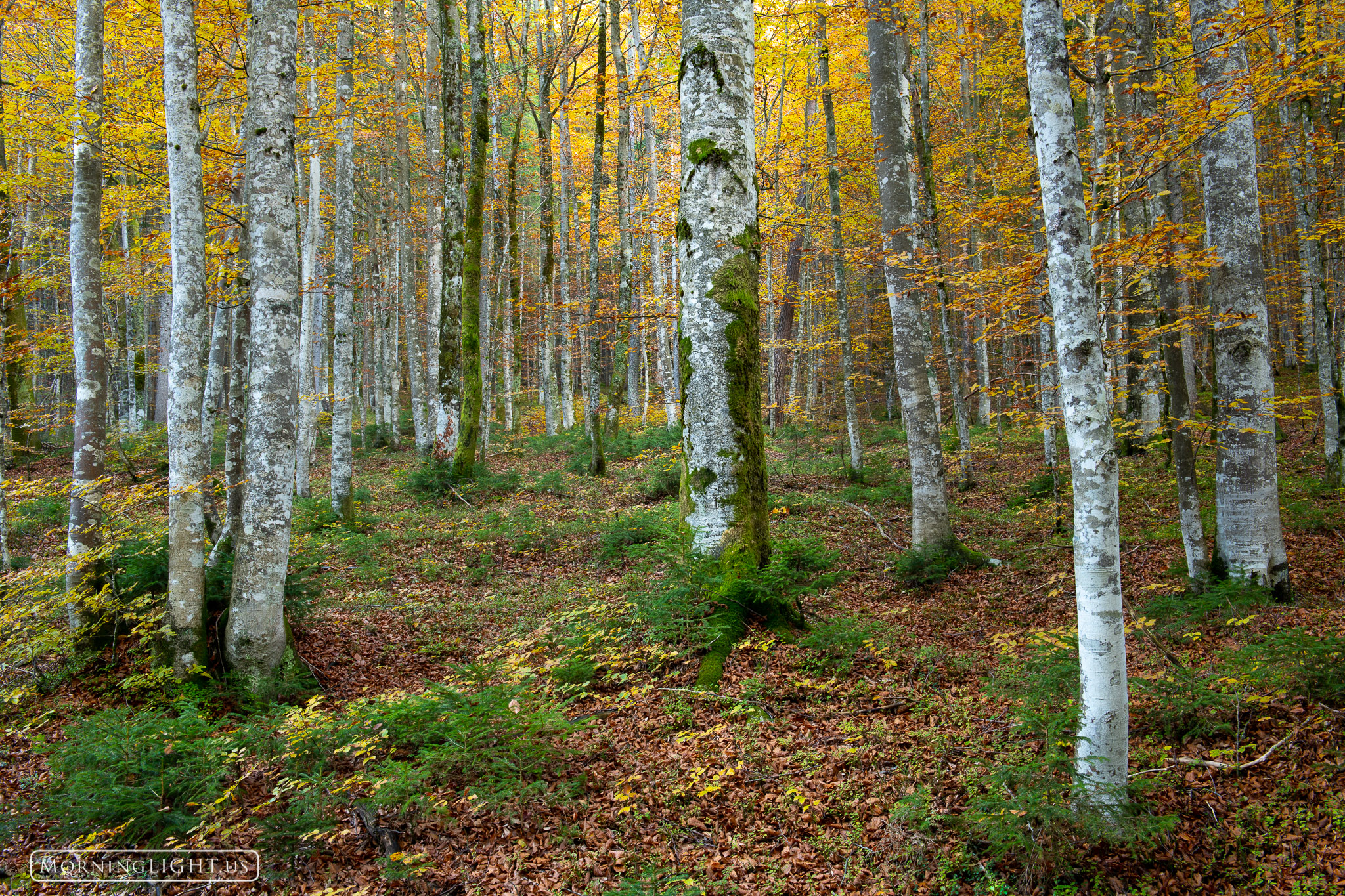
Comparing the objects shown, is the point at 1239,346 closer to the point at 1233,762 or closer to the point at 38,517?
the point at 1233,762

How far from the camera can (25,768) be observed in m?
4.73

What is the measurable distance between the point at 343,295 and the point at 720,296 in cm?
960

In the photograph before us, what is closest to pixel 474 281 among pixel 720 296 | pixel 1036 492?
pixel 720 296

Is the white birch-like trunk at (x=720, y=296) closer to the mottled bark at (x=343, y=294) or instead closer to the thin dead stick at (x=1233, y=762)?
the thin dead stick at (x=1233, y=762)

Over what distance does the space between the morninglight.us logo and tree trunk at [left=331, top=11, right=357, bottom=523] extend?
7.34m

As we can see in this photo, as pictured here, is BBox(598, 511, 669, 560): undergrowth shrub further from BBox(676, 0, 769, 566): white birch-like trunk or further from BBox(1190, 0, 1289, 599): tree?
BBox(1190, 0, 1289, 599): tree

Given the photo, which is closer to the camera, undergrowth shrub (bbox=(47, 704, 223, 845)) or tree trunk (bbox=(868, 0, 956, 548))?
undergrowth shrub (bbox=(47, 704, 223, 845))

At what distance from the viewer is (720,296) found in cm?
537

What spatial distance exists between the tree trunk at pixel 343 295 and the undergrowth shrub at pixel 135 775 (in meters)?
6.71

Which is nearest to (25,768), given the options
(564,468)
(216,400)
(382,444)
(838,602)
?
(216,400)

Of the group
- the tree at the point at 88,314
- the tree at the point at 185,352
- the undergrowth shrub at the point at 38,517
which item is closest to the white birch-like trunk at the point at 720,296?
the tree at the point at 185,352

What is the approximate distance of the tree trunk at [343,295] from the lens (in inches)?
428

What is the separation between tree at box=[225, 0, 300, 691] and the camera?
531 cm

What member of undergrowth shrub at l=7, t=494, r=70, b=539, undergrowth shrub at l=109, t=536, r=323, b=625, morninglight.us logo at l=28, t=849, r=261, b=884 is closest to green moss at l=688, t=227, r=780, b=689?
morninglight.us logo at l=28, t=849, r=261, b=884
